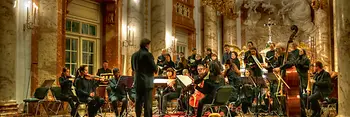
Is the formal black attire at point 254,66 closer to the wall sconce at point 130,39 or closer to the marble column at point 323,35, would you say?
the wall sconce at point 130,39

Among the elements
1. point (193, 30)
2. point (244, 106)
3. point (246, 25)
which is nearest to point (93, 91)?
point (244, 106)

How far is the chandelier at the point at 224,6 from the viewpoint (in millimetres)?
18375

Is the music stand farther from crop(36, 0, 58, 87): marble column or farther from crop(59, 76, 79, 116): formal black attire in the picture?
crop(36, 0, 58, 87): marble column

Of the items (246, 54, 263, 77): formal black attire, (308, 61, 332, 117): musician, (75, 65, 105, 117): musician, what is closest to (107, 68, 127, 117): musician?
(75, 65, 105, 117): musician

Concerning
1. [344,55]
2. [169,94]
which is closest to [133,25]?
[169,94]

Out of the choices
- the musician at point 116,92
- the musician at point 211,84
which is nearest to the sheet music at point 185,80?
the musician at point 211,84

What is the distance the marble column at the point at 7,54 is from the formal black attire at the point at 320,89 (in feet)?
22.8

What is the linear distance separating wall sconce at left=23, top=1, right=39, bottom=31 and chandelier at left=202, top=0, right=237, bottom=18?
927 centimetres

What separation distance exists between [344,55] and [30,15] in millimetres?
7744

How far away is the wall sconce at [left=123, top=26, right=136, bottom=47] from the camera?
13.9m

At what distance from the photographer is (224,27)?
832 inches

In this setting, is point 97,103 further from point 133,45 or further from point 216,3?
point 216,3

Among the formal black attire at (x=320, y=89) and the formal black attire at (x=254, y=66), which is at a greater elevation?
the formal black attire at (x=254, y=66)

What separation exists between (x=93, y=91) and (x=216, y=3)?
10.8 meters
